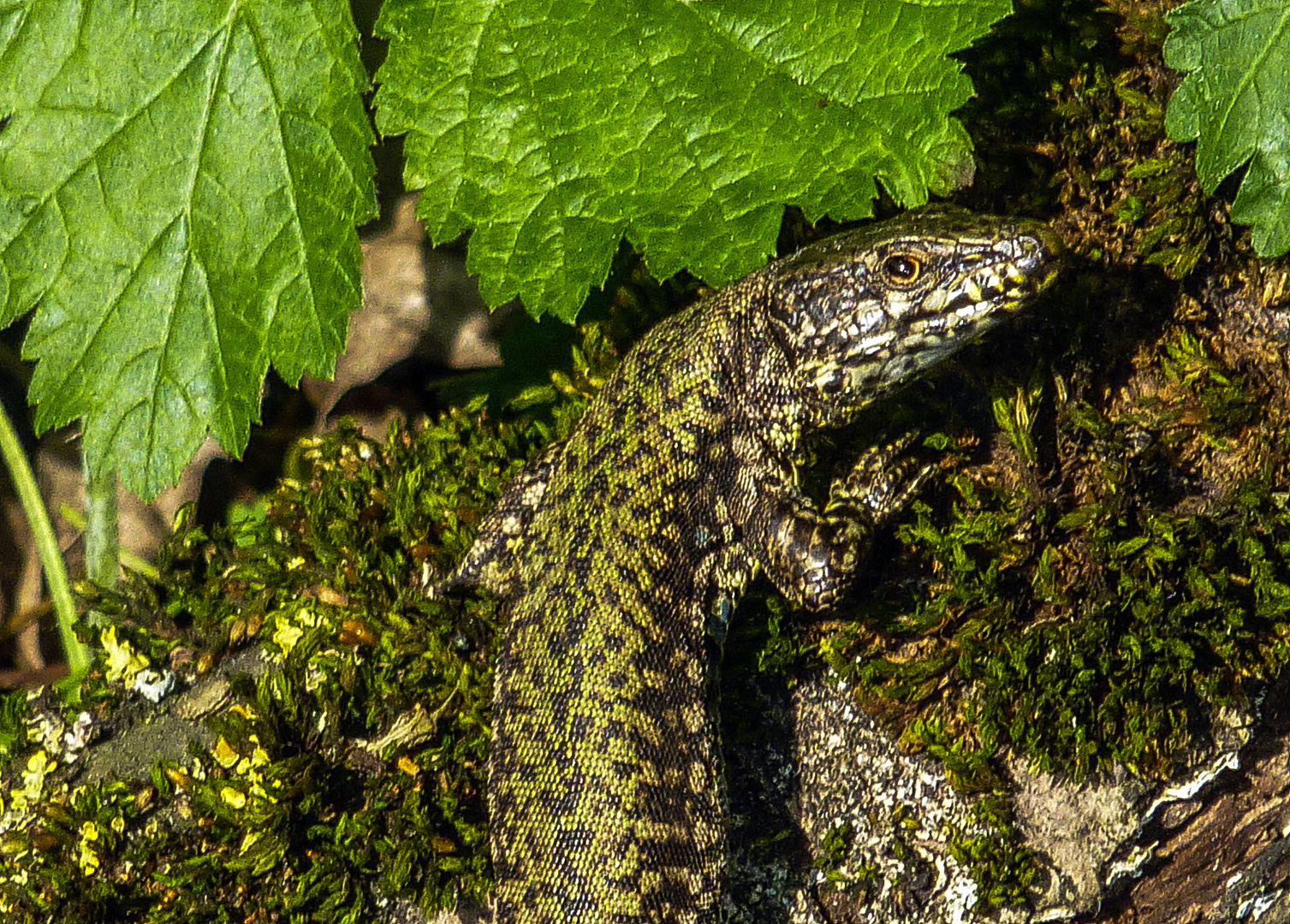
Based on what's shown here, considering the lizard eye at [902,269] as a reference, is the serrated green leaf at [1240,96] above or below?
above

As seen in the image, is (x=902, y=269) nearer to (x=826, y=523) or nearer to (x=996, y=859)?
(x=826, y=523)

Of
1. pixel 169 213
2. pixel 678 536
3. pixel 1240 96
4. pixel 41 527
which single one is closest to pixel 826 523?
pixel 678 536

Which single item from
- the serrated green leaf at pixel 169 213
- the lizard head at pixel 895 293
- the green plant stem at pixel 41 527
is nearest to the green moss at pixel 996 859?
the lizard head at pixel 895 293

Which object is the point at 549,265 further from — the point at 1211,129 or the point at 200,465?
the point at 200,465

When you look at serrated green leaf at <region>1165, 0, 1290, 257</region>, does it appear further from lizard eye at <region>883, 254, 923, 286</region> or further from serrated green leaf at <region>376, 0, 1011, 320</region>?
lizard eye at <region>883, 254, 923, 286</region>

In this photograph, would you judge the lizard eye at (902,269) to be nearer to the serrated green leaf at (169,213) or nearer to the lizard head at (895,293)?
the lizard head at (895,293)

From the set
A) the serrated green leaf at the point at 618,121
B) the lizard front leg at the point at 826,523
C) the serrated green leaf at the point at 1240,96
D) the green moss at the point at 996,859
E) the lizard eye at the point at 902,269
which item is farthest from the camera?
the lizard eye at the point at 902,269

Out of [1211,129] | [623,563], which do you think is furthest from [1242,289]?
[623,563]
